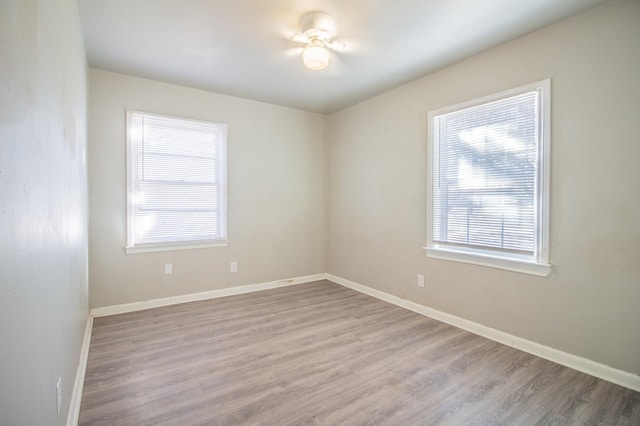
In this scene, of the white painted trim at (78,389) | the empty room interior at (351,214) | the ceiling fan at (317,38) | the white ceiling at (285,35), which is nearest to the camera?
the empty room interior at (351,214)

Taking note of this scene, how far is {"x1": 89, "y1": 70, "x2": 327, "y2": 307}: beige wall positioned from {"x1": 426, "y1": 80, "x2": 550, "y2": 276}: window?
205 cm

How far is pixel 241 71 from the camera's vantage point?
3340mm

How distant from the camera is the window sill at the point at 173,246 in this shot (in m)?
3.52

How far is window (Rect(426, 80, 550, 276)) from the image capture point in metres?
2.54

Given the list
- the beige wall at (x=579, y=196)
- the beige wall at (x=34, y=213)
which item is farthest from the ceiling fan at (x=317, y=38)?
the beige wall at (x=34, y=213)

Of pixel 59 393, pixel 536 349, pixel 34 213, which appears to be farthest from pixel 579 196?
pixel 59 393

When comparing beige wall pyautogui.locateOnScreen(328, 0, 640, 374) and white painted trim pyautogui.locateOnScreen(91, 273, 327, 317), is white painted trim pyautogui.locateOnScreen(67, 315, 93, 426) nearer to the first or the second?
white painted trim pyautogui.locateOnScreen(91, 273, 327, 317)

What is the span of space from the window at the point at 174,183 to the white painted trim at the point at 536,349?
8.56ft

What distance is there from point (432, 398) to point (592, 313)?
140 cm

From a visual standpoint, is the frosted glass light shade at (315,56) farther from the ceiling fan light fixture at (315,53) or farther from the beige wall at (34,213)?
the beige wall at (34,213)

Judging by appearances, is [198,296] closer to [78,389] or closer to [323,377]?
[78,389]

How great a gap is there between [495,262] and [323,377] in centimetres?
185

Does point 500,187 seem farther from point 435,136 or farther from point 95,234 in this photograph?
point 95,234

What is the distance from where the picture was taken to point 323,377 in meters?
2.23
